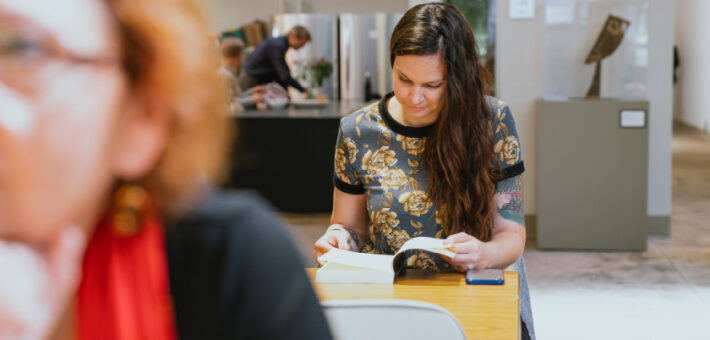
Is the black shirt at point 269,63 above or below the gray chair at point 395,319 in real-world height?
above

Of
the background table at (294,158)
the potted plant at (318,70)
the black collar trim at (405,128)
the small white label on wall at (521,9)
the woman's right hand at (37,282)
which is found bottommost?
the background table at (294,158)

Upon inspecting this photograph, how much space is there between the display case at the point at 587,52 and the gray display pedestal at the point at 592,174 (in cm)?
19

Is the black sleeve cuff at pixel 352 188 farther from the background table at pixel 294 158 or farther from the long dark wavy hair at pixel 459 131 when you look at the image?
the background table at pixel 294 158

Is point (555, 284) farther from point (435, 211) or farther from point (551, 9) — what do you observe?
point (435, 211)

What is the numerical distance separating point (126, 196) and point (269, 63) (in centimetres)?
809

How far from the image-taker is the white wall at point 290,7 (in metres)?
11.5

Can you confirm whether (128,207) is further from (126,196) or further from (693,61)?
(693,61)

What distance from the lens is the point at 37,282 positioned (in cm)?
52

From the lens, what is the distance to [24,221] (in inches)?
19.6

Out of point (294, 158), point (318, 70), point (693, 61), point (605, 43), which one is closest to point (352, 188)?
point (605, 43)

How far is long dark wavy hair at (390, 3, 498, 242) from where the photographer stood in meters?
2.30

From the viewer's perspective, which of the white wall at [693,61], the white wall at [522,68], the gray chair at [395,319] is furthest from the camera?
the white wall at [693,61]

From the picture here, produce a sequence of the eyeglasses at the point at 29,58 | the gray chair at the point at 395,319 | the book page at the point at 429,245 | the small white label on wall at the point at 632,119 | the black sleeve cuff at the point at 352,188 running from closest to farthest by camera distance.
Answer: the eyeglasses at the point at 29,58 < the gray chair at the point at 395,319 < the book page at the point at 429,245 < the black sleeve cuff at the point at 352,188 < the small white label on wall at the point at 632,119

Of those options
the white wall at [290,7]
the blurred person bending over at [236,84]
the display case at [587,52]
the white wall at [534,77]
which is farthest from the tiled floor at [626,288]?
the white wall at [290,7]
